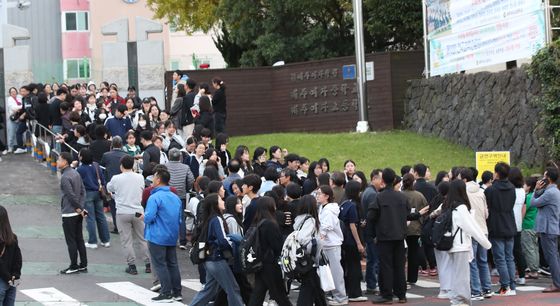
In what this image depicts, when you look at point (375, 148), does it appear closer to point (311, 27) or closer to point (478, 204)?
point (311, 27)

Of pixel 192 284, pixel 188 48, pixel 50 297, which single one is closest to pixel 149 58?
pixel 192 284

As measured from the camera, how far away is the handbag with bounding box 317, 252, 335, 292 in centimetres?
1323

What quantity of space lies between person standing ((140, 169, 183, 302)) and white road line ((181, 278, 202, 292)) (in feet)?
3.78

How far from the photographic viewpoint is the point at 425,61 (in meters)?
29.7

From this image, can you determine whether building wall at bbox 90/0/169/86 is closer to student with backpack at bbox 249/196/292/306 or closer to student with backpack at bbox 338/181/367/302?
student with backpack at bbox 338/181/367/302

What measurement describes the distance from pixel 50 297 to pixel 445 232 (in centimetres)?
568

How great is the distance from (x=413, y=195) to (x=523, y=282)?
98.7 inches

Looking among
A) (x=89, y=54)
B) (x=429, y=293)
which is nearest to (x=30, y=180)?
(x=429, y=293)

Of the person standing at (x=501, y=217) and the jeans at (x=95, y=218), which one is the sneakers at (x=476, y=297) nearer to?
the person standing at (x=501, y=217)

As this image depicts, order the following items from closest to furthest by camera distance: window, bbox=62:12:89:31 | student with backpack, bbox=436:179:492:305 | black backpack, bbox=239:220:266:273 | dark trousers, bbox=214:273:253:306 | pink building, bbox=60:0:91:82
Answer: black backpack, bbox=239:220:266:273
dark trousers, bbox=214:273:253:306
student with backpack, bbox=436:179:492:305
pink building, bbox=60:0:91:82
window, bbox=62:12:89:31

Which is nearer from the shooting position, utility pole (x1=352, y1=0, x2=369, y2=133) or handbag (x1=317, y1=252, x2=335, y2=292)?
handbag (x1=317, y1=252, x2=335, y2=292)

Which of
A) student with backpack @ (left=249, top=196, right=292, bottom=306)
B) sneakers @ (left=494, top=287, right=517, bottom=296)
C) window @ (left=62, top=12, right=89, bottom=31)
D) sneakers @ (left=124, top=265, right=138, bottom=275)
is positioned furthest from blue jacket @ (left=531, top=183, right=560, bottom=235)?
window @ (left=62, top=12, right=89, bottom=31)

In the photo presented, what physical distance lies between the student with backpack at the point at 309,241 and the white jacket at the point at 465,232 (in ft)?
6.63

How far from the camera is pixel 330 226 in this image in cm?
1445
